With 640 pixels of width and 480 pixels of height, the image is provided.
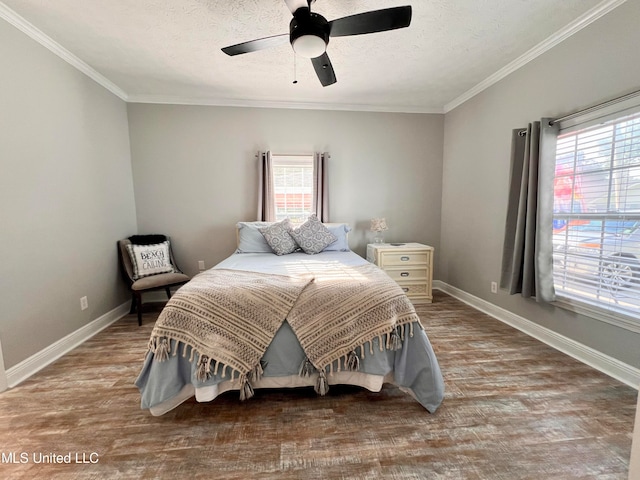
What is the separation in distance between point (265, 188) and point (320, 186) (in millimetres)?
729

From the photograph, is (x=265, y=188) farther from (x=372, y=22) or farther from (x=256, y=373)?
(x=256, y=373)

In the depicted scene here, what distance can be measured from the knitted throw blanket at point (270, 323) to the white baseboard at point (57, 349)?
1.30 meters

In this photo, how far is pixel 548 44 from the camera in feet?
7.57

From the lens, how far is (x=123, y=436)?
1440mm

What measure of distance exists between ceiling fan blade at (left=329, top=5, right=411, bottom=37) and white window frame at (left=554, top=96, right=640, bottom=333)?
5.28 feet

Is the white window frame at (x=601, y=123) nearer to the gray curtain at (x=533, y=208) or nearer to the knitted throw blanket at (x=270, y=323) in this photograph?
the gray curtain at (x=533, y=208)

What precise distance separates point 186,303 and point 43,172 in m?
1.79

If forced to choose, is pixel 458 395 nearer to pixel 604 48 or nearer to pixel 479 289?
pixel 479 289

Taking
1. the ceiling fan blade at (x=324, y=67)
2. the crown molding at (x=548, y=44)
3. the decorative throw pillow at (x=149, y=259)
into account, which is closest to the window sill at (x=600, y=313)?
the crown molding at (x=548, y=44)

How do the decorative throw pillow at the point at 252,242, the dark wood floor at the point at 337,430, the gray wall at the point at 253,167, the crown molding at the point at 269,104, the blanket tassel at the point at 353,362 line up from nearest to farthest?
1. the dark wood floor at the point at 337,430
2. the blanket tassel at the point at 353,362
3. the decorative throw pillow at the point at 252,242
4. the crown molding at the point at 269,104
5. the gray wall at the point at 253,167

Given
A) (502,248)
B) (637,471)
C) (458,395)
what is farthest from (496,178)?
(637,471)

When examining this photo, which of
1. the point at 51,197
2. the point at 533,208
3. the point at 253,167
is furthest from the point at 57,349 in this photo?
the point at 533,208

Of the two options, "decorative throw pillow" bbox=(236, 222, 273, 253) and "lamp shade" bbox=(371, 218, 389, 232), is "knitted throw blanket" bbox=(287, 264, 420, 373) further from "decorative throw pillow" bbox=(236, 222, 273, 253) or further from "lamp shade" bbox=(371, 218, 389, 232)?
"lamp shade" bbox=(371, 218, 389, 232)

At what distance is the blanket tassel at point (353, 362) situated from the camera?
5.25ft
